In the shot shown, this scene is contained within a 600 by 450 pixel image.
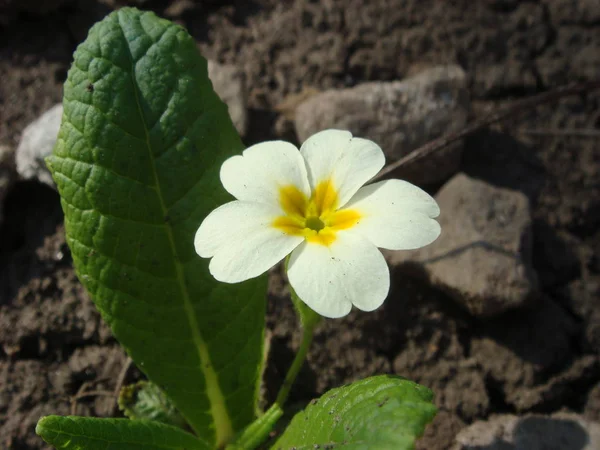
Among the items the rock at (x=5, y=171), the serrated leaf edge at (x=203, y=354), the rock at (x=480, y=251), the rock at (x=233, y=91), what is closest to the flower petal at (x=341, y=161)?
the serrated leaf edge at (x=203, y=354)

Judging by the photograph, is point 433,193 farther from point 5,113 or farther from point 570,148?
point 5,113

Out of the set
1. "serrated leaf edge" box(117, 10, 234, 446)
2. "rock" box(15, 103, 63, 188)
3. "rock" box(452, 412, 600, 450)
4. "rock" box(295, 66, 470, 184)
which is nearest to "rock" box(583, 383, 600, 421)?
"rock" box(452, 412, 600, 450)

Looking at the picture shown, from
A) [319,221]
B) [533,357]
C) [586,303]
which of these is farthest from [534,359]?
[319,221]

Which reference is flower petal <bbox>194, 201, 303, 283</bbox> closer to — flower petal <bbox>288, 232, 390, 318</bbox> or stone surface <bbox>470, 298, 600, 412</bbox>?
flower petal <bbox>288, 232, 390, 318</bbox>

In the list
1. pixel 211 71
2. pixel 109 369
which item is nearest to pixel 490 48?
pixel 211 71

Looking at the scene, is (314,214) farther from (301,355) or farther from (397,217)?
(301,355)

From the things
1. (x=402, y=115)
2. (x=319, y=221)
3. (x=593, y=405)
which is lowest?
(x=593, y=405)

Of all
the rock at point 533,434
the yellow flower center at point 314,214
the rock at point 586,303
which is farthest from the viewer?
the rock at point 586,303

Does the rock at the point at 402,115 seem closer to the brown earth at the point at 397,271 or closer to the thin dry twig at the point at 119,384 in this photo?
the brown earth at the point at 397,271
